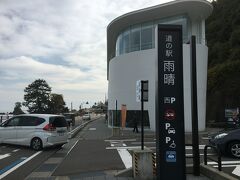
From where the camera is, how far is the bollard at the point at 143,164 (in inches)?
380

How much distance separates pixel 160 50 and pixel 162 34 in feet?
1.23

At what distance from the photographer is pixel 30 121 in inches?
736

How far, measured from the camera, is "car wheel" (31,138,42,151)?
18.0 metres

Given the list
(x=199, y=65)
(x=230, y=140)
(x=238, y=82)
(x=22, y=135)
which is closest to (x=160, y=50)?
(x=230, y=140)

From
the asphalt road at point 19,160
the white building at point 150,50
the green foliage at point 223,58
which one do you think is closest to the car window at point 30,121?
the asphalt road at point 19,160

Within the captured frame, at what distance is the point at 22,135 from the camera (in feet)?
60.7

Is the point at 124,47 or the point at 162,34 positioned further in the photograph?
the point at 124,47

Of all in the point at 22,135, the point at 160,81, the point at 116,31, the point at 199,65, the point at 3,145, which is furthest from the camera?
the point at 116,31

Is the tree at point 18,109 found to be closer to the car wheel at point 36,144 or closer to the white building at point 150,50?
the white building at point 150,50

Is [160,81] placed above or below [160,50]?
below

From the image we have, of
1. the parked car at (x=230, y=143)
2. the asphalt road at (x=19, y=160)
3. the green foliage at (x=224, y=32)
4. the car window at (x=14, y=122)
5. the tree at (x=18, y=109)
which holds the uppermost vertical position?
the green foliage at (x=224, y=32)

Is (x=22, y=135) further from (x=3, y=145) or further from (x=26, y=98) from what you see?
(x=26, y=98)

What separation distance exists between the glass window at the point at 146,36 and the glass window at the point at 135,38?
565 millimetres

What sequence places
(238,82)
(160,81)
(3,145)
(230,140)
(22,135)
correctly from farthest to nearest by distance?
(238,82)
(3,145)
(22,135)
(230,140)
(160,81)
